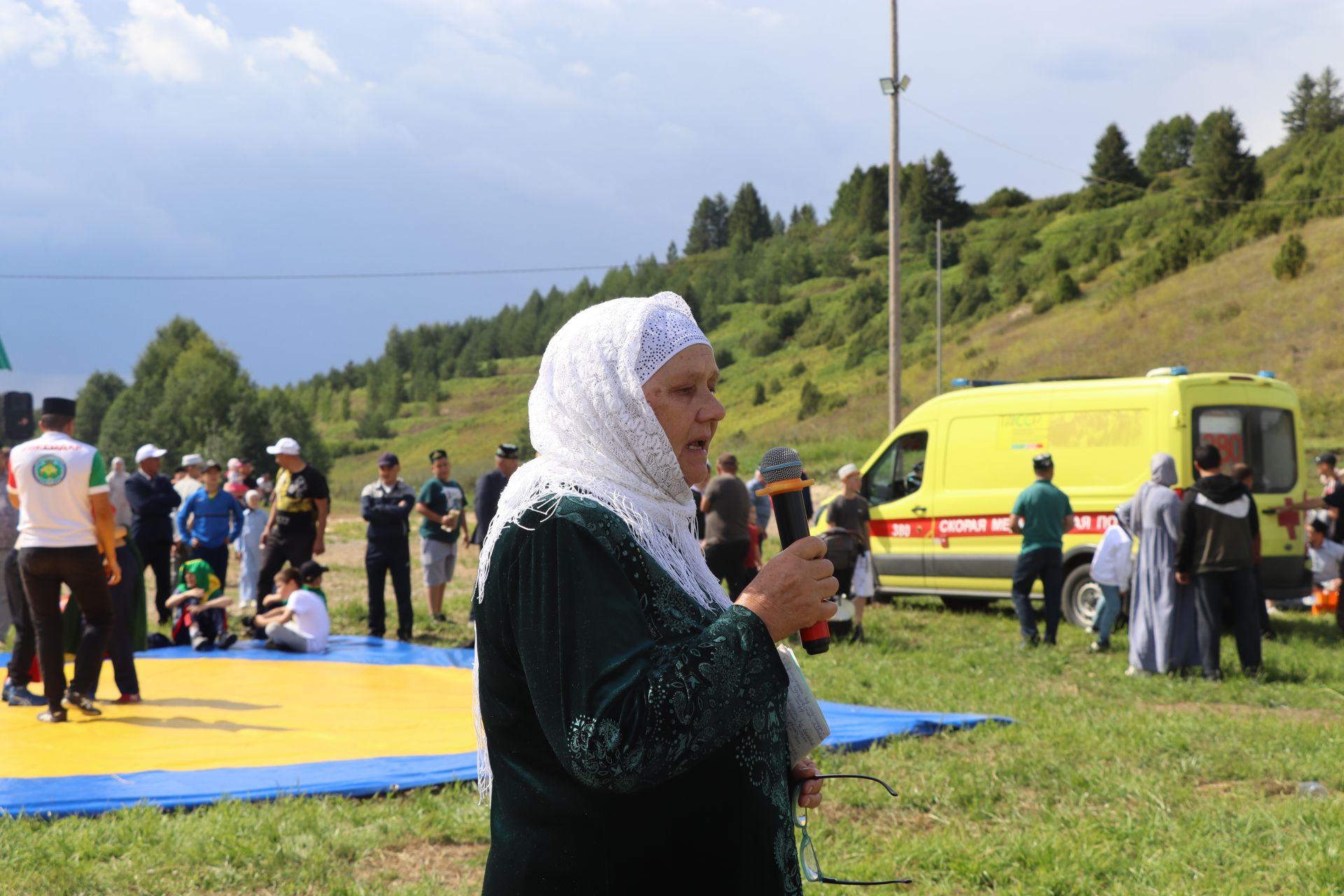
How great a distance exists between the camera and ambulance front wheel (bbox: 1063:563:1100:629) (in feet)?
39.8

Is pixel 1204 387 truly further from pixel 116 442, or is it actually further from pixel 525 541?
pixel 116 442

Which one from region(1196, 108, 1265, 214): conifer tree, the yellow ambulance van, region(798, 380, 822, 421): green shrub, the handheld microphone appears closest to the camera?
the handheld microphone

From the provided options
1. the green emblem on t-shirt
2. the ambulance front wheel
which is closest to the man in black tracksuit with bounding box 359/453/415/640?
the green emblem on t-shirt

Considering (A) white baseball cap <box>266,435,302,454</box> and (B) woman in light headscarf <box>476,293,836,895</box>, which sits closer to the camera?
(B) woman in light headscarf <box>476,293,836,895</box>

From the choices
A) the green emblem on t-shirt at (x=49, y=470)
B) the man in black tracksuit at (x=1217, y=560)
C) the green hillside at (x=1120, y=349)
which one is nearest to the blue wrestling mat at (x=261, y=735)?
the green emblem on t-shirt at (x=49, y=470)

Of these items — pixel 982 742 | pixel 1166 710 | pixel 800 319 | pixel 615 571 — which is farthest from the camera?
pixel 800 319

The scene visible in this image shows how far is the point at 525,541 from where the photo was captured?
1698mm

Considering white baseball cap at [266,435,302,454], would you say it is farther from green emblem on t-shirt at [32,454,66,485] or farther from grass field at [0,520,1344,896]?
grass field at [0,520,1344,896]

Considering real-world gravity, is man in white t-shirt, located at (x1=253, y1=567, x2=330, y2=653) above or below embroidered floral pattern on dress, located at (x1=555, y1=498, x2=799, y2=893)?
below

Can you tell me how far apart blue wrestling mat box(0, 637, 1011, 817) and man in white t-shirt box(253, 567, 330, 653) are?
398 mm

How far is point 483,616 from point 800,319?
94.6 meters

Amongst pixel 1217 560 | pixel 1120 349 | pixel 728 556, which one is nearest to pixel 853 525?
pixel 728 556

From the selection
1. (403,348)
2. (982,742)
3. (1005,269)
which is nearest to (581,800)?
(982,742)

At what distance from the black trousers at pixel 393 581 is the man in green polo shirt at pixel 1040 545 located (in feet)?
19.0
